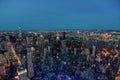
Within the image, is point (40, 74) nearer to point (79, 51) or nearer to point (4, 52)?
point (4, 52)

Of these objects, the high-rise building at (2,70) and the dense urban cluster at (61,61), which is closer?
the dense urban cluster at (61,61)

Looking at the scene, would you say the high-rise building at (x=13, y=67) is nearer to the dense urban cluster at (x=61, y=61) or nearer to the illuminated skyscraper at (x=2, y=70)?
the dense urban cluster at (x=61, y=61)

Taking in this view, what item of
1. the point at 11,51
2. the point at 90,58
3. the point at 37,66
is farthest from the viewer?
the point at 90,58

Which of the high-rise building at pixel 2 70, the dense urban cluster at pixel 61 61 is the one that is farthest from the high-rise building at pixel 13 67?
the high-rise building at pixel 2 70

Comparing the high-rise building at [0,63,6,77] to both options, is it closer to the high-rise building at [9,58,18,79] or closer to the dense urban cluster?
the dense urban cluster

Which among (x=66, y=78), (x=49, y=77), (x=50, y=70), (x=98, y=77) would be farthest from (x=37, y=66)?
(x=98, y=77)

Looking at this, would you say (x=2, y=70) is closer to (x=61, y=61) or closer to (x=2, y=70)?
(x=2, y=70)

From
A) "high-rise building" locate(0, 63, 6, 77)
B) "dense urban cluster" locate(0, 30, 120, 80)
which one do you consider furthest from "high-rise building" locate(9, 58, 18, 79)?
"high-rise building" locate(0, 63, 6, 77)

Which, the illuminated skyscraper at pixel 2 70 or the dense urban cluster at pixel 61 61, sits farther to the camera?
the illuminated skyscraper at pixel 2 70
